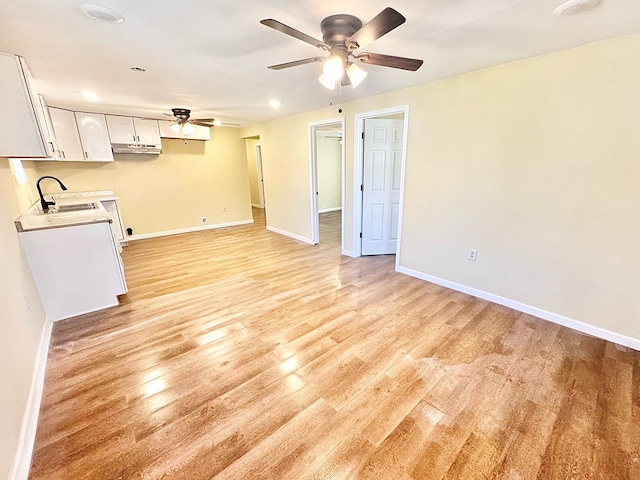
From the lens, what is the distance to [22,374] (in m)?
1.64

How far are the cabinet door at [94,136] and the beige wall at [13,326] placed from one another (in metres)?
2.41

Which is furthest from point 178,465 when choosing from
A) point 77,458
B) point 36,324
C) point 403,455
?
point 36,324

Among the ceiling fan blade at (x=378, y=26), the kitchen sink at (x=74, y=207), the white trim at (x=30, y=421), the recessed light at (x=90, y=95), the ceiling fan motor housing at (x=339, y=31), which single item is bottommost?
the white trim at (x=30, y=421)

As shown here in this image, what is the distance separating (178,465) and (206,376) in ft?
2.00

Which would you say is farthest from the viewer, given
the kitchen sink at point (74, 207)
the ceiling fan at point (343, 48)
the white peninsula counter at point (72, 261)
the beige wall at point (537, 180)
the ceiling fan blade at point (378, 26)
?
the kitchen sink at point (74, 207)

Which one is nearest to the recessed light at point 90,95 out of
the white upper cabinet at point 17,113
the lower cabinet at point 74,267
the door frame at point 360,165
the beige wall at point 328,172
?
the white upper cabinet at point 17,113

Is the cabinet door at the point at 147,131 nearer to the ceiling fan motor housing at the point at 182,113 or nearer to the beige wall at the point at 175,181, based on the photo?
the beige wall at the point at 175,181

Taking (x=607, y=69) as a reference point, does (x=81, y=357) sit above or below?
below

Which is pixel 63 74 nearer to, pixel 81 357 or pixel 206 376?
pixel 81 357

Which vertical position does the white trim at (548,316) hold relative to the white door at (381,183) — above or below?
below

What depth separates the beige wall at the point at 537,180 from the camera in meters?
2.05

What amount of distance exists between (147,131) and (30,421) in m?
4.93

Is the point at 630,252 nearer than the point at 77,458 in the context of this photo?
No

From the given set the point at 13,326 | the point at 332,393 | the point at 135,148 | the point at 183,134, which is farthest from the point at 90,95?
the point at 332,393
